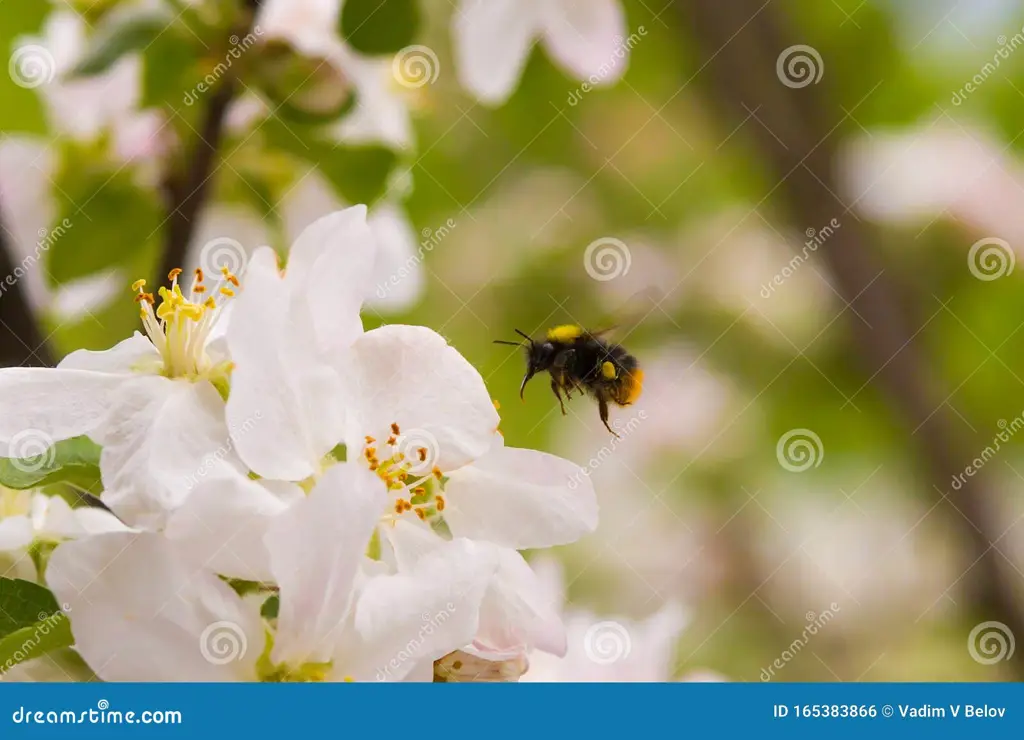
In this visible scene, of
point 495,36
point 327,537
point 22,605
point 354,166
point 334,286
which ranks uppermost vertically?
point 495,36

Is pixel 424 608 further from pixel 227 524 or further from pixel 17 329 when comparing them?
pixel 17 329

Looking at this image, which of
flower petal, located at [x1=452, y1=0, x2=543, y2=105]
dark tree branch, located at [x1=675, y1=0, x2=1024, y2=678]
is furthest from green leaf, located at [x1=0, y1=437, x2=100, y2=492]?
dark tree branch, located at [x1=675, y1=0, x2=1024, y2=678]

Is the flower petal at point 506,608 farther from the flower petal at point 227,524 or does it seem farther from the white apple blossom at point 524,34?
the white apple blossom at point 524,34

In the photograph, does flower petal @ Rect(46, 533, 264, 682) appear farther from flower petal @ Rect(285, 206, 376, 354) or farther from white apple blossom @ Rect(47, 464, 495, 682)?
flower petal @ Rect(285, 206, 376, 354)

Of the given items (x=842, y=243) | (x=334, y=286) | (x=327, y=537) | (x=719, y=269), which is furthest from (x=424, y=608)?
(x=719, y=269)

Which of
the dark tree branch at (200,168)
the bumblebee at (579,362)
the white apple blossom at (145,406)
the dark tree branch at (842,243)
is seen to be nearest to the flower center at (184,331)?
the white apple blossom at (145,406)
